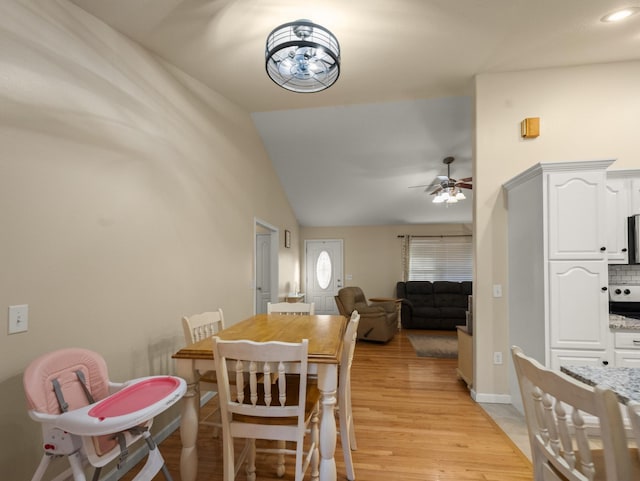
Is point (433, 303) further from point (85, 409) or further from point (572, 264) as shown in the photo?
point (85, 409)

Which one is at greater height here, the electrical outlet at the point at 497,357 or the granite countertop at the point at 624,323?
the granite countertop at the point at 624,323

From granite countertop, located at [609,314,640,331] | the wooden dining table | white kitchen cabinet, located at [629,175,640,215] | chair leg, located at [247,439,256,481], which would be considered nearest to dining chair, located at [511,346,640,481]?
the wooden dining table

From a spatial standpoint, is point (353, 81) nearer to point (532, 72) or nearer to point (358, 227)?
point (532, 72)

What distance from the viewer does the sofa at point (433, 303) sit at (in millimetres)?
6191

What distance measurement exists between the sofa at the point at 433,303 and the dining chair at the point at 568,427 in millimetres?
5327

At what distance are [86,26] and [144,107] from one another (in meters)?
0.51

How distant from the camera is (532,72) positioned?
284 centimetres

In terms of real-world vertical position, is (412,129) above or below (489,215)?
above

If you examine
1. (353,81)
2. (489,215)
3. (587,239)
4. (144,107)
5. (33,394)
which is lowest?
(33,394)

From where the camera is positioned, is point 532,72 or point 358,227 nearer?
point 532,72

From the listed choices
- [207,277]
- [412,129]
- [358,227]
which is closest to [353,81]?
[412,129]

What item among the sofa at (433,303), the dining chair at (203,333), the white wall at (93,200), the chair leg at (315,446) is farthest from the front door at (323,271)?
the chair leg at (315,446)

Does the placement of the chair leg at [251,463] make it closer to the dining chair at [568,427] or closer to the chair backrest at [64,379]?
the chair backrest at [64,379]

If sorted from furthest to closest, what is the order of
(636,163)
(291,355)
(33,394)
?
(636,163) → (291,355) → (33,394)
